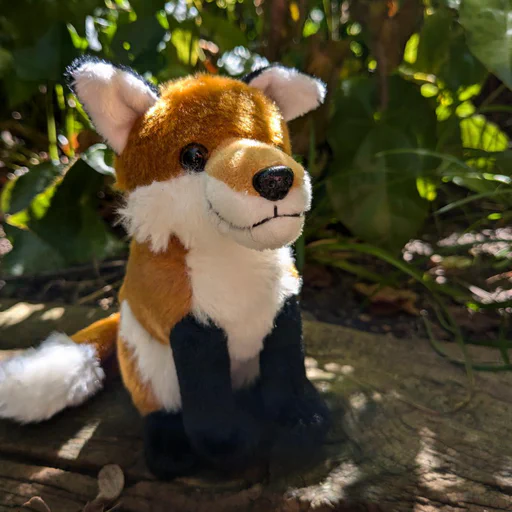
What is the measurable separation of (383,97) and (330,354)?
1.72ft

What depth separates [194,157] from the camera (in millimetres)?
463

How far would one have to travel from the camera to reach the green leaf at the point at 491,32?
73cm

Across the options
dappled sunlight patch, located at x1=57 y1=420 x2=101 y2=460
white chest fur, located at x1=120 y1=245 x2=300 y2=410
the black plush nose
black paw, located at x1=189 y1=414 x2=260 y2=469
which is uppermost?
the black plush nose

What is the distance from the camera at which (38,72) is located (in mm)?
991

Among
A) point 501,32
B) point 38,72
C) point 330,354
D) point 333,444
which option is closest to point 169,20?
point 38,72

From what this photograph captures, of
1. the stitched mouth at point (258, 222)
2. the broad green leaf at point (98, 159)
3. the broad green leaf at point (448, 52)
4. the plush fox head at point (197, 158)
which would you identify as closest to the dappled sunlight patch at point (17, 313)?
the broad green leaf at point (98, 159)

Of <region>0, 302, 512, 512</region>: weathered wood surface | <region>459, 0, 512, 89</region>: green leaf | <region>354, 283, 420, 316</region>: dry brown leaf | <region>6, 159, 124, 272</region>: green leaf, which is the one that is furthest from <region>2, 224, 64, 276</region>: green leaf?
<region>459, 0, 512, 89</region>: green leaf

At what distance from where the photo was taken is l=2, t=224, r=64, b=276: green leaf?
2.95 feet

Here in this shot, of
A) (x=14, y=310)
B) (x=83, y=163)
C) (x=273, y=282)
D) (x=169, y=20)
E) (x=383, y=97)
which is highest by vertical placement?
(x=169, y=20)

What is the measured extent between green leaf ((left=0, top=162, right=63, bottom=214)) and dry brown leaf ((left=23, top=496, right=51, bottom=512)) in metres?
0.52

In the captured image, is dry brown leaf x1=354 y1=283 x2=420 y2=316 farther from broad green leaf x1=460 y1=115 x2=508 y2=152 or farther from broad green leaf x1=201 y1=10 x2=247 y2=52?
broad green leaf x1=201 y1=10 x2=247 y2=52

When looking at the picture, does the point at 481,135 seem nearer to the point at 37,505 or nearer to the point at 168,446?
the point at 168,446

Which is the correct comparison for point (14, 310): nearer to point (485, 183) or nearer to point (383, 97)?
point (383, 97)

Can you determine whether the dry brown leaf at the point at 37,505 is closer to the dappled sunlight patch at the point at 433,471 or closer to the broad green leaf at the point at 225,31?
the dappled sunlight patch at the point at 433,471
